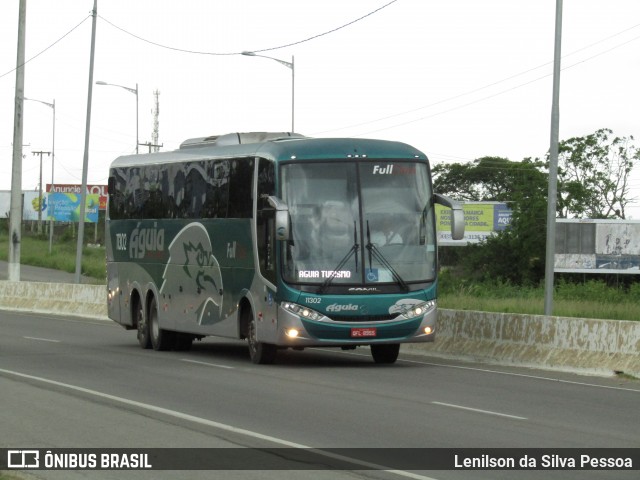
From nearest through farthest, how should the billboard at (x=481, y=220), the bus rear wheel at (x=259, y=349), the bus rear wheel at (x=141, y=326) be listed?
the bus rear wheel at (x=259, y=349) < the bus rear wheel at (x=141, y=326) < the billboard at (x=481, y=220)

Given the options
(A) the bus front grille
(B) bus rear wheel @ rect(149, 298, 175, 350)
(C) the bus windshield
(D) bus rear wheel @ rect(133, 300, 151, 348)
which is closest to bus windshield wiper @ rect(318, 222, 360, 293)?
(C) the bus windshield

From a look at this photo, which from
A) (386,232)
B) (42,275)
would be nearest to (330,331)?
(386,232)

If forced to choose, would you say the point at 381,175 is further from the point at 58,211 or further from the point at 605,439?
the point at 58,211

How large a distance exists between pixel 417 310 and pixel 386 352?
5.59 ft

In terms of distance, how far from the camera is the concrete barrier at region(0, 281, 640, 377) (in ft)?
65.8

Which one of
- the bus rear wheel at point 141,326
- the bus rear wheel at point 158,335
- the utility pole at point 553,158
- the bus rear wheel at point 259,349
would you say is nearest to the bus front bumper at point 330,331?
the bus rear wheel at point 259,349

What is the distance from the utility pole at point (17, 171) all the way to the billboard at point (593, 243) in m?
43.4

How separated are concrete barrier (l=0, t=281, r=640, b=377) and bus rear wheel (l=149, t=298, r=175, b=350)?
4575 mm

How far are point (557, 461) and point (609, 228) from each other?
73.8m

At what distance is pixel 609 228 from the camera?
82.8m

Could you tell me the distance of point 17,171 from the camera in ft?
152

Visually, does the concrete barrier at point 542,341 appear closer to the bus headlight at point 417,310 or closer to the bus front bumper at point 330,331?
the bus headlight at point 417,310

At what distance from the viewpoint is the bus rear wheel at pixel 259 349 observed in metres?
21.6

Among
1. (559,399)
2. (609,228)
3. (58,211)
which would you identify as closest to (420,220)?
(559,399)
